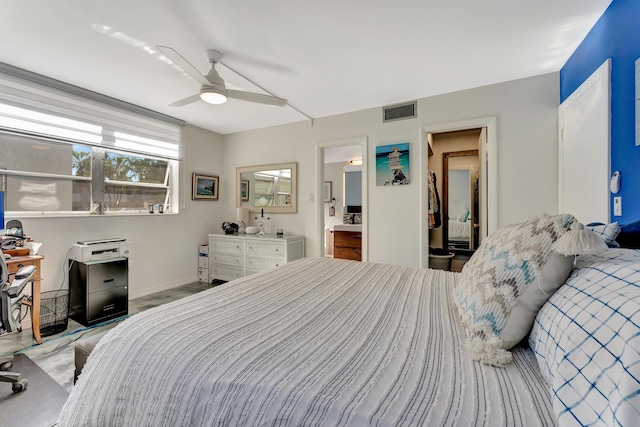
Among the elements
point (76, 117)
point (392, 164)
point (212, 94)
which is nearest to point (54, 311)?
point (76, 117)

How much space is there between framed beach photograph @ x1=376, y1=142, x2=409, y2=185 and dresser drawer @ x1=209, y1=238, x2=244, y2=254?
227 cm

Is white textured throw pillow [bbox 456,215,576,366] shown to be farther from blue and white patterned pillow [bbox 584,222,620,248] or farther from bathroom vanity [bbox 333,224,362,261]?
bathroom vanity [bbox 333,224,362,261]

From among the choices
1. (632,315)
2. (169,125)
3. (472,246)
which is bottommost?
(472,246)

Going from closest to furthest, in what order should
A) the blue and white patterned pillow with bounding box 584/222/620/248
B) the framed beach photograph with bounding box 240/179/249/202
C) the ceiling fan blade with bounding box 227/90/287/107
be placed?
1. the blue and white patterned pillow with bounding box 584/222/620/248
2. the ceiling fan blade with bounding box 227/90/287/107
3. the framed beach photograph with bounding box 240/179/249/202

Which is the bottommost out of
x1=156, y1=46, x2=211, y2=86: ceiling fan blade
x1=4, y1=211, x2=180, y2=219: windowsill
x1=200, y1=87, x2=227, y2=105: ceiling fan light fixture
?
x1=4, y1=211, x2=180, y2=219: windowsill

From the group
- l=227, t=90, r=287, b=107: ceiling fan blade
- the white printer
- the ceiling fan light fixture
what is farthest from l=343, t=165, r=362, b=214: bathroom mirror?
the white printer

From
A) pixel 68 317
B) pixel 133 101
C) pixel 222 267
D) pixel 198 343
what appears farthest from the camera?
pixel 222 267

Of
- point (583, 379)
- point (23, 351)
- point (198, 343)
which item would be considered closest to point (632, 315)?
point (583, 379)

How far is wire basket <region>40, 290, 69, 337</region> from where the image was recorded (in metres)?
2.60

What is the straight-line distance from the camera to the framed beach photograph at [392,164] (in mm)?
3346

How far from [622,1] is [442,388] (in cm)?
254

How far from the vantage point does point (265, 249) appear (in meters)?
3.87

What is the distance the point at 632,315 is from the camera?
20.0 inches

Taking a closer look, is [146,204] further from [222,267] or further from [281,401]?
[281,401]
